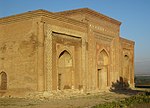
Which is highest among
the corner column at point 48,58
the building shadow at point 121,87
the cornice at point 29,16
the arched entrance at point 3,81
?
the cornice at point 29,16

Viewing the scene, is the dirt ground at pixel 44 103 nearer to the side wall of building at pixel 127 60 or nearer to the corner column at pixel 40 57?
the corner column at pixel 40 57

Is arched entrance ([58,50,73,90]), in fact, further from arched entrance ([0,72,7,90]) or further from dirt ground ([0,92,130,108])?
arched entrance ([0,72,7,90])

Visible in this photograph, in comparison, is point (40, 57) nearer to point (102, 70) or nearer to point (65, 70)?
point (65, 70)

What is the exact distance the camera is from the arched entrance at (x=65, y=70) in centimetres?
1961

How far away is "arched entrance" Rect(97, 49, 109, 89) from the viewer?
23.6 m

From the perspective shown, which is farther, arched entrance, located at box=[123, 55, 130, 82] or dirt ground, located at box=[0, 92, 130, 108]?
arched entrance, located at box=[123, 55, 130, 82]

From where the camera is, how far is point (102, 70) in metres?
24.3

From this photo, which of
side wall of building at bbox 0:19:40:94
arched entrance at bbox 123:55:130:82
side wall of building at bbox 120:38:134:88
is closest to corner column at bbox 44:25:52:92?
side wall of building at bbox 0:19:40:94

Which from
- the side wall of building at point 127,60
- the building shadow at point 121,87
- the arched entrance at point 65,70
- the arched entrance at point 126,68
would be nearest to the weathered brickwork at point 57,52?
the arched entrance at point 65,70

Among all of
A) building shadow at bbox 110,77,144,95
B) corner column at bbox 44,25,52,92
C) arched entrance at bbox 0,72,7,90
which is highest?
corner column at bbox 44,25,52,92

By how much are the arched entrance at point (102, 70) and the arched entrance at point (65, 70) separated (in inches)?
171

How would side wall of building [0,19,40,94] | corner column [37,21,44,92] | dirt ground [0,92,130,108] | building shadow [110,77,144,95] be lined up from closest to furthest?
dirt ground [0,92,130,108] < corner column [37,21,44,92] < side wall of building [0,19,40,94] < building shadow [110,77,144,95]

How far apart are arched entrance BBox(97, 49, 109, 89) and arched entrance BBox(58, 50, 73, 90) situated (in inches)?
171

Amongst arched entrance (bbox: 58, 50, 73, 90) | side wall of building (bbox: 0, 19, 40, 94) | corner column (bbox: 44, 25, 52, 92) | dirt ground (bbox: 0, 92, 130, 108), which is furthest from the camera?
arched entrance (bbox: 58, 50, 73, 90)
